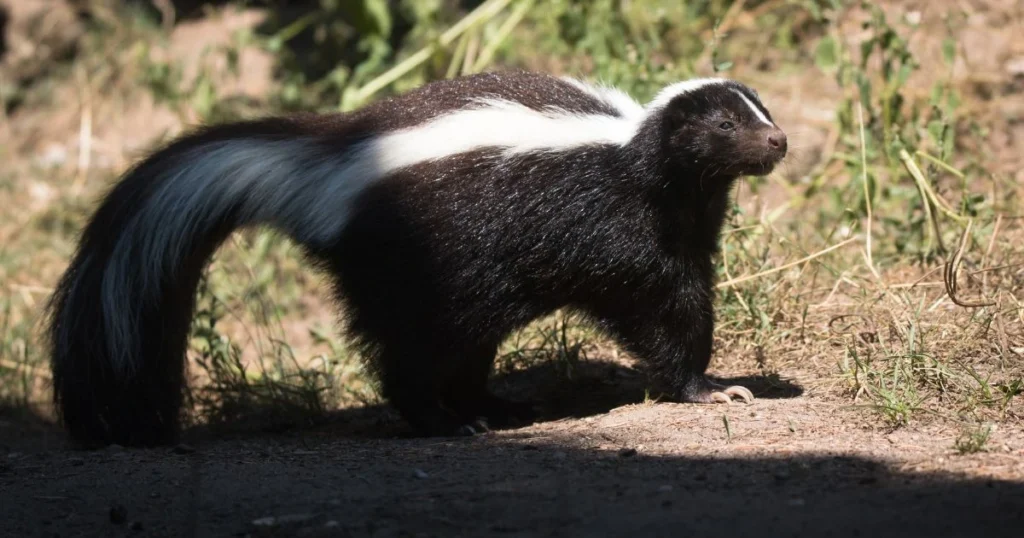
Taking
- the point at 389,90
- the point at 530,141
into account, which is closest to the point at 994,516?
the point at 530,141

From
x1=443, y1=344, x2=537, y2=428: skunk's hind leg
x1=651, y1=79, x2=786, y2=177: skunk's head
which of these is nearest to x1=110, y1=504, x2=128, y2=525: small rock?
x1=443, y1=344, x2=537, y2=428: skunk's hind leg

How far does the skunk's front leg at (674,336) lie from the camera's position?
5.57m

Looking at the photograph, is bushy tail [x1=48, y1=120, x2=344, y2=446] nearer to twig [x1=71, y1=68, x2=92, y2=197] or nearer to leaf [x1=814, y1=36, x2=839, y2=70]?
Answer: leaf [x1=814, y1=36, x2=839, y2=70]

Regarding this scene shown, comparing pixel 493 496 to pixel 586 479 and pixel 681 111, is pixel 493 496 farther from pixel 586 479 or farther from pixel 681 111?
pixel 681 111

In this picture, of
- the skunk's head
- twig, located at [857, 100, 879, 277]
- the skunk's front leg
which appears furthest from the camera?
twig, located at [857, 100, 879, 277]

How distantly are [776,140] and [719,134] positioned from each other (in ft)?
0.81

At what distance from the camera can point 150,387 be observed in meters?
5.59

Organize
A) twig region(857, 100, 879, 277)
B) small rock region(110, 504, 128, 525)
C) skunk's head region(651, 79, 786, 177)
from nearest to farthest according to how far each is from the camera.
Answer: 1. small rock region(110, 504, 128, 525)
2. skunk's head region(651, 79, 786, 177)
3. twig region(857, 100, 879, 277)

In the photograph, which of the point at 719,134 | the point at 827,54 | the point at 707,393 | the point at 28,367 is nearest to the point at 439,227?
the point at 719,134

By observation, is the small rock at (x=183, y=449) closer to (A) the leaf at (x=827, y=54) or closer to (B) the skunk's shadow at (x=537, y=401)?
(B) the skunk's shadow at (x=537, y=401)

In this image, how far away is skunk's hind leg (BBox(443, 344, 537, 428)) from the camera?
19.8 feet

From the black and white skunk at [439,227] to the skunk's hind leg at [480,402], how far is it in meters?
0.35

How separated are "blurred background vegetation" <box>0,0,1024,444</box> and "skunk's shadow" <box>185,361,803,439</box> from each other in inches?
2.0

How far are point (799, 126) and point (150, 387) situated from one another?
516 cm
